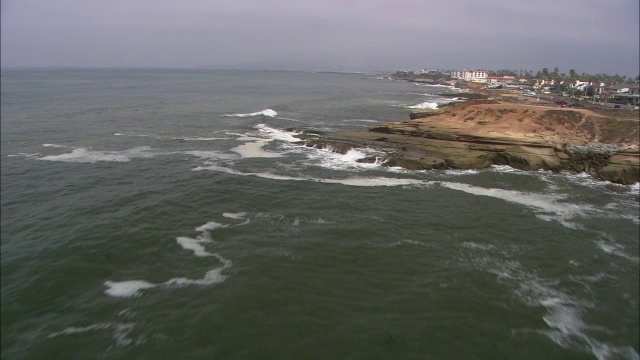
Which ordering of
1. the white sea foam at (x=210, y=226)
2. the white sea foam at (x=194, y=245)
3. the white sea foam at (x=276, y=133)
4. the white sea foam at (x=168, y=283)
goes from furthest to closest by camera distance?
the white sea foam at (x=276, y=133), the white sea foam at (x=210, y=226), the white sea foam at (x=194, y=245), the white sea foam at (x=168, y=283)

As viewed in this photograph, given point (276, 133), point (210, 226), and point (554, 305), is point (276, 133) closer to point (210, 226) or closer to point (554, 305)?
point (210, 226)

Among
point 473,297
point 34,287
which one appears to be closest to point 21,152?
point 34,287

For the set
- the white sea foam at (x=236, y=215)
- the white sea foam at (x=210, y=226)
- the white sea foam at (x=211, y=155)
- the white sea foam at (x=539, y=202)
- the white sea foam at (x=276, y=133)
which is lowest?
the white sea foam at (x=210, y=226)

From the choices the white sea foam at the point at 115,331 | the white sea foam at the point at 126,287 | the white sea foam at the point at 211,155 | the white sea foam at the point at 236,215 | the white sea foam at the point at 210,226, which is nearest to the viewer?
the white sea foam at the point at 115,331

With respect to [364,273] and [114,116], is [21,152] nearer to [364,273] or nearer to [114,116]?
[114,116]

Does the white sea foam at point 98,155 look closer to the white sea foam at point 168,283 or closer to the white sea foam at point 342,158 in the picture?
the white sea foam at point 342,158

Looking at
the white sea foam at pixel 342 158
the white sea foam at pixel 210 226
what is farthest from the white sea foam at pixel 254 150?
the white sea foam at pixel 210 226
